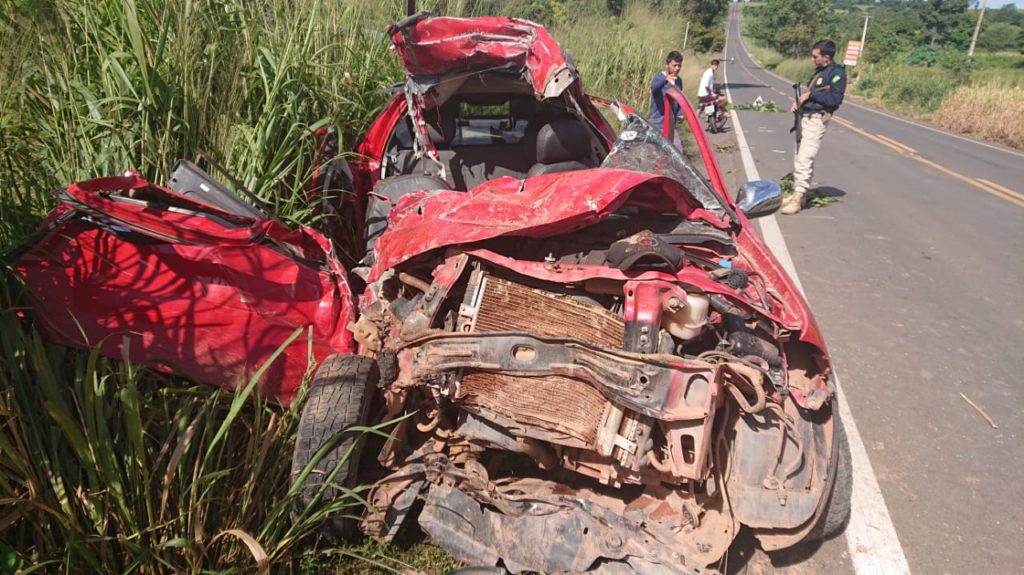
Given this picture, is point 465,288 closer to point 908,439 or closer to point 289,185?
point 289,185

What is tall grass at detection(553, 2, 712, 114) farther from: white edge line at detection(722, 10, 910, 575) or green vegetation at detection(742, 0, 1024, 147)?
green vegetation at detection(742, 0, 1024, 147)

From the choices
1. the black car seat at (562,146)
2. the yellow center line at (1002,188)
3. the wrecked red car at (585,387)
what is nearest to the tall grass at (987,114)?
the yellow center line at (1002,188)

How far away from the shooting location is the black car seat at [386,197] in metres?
3.83

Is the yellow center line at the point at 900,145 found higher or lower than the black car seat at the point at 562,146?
lower

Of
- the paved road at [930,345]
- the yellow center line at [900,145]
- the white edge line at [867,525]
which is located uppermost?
the yellow center line at [900,145]

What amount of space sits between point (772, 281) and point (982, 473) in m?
1.58

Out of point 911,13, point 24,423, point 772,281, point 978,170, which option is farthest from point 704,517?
point 911,13

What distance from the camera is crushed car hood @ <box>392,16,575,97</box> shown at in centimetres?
381

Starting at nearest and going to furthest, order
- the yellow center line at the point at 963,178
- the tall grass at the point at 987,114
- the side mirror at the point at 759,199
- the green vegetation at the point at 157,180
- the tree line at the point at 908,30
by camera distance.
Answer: the green vegetation at the point at 157,180
the side mirror at the point at 759,199
the yellow center line at the point at 963,178
the tall grass at the point at 987,114
the tree line at the point at 908,30

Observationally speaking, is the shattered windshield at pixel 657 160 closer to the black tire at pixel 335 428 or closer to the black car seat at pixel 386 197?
the black car seat at pixel 386 197

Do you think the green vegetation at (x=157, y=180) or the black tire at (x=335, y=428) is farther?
the black tire at (x=335, y=428)

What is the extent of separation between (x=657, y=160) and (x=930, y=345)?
2747 mm

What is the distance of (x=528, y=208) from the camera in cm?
276

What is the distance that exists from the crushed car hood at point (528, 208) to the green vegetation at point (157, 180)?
988 mm
